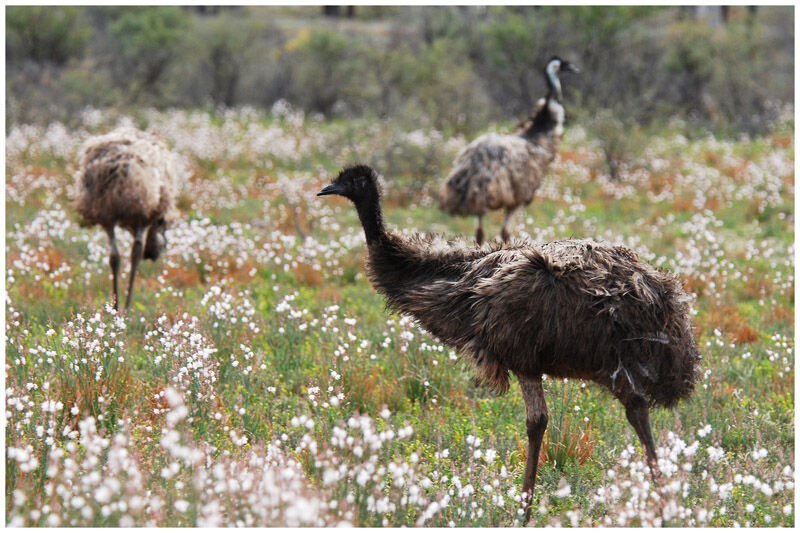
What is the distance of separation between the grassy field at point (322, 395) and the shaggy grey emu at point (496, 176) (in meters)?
0.91

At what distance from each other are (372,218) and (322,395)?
1.34 metres

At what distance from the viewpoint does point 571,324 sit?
3.86 m

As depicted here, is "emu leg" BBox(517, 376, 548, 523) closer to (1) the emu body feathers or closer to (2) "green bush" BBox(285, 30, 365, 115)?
(1) the emu body feathers

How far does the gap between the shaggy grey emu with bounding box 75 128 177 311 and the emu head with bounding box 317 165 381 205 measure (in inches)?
111

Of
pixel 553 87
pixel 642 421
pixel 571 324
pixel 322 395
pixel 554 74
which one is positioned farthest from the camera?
pixel 554 74

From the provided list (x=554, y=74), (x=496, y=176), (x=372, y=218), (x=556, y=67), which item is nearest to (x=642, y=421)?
(x=372, y=218)

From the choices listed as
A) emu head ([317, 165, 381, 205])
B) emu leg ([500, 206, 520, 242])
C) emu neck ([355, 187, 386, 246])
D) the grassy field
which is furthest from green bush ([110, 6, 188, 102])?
emu neck ([355, 187, 386, 246])

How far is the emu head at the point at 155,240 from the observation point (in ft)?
25.2

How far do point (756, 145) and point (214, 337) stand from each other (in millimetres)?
16696

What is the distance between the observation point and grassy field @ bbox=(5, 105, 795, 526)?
3.29 metres

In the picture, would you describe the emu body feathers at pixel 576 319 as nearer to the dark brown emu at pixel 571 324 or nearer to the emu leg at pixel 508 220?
the dark brown emu at pixel 571 324

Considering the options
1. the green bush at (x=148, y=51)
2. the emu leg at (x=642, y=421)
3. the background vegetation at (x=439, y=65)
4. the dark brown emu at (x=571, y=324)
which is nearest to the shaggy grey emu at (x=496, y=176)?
the dark brown emu at (x=571, y=324)

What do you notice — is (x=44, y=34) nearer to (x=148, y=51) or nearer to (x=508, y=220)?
(x=148, y=51)

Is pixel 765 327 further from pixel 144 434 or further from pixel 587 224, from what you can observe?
pixel 144 434
